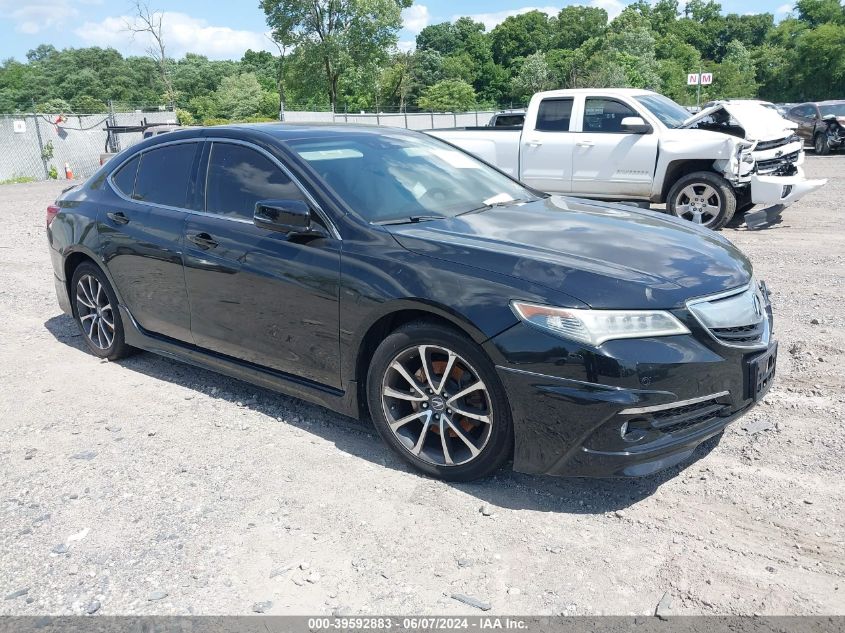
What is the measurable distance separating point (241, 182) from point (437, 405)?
76.3 inches

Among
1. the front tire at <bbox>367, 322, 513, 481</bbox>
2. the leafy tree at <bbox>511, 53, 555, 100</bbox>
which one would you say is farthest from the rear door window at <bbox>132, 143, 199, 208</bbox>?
the leafy tree at <bbox>511, 53, 555, 100</bbox>

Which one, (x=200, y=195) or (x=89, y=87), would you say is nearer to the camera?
(x=200, y=195)

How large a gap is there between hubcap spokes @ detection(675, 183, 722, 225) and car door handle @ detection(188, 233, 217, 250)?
7331 millimetres

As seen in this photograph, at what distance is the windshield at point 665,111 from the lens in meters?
10.4

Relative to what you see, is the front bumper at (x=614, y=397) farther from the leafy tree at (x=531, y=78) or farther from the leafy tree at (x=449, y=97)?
the leafy tree at (x=531, y=78)

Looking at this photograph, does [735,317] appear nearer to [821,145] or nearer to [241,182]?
[241,182]

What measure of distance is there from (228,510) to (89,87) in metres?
86.5

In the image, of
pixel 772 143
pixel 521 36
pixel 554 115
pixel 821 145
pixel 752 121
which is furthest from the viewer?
pixel 521 36

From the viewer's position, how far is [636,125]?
9.98 meters

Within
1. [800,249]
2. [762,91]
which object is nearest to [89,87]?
[762,91]

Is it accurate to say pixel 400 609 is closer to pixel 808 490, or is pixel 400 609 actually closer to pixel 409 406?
pixel 409 406

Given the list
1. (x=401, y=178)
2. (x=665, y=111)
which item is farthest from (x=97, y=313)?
(x=665, y=111)

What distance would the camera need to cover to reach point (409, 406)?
3723 millimetres

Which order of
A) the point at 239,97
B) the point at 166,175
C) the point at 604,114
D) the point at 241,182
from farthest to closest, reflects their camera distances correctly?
the point at 239,97, the point at 604,114, the point at 166,175, the point at 241,182
